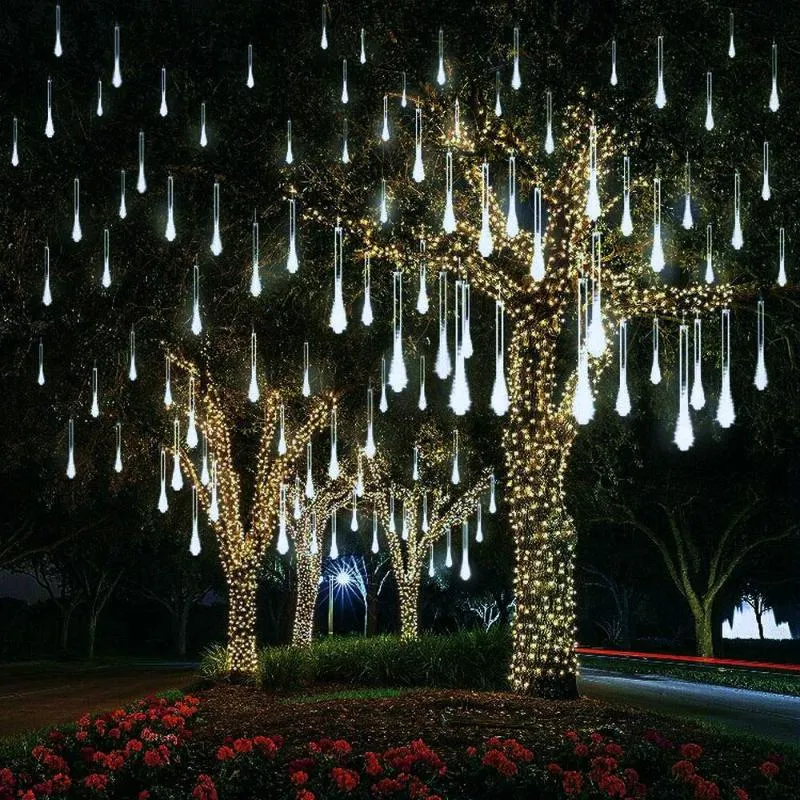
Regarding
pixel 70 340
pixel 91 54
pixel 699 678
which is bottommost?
pixel 699 678

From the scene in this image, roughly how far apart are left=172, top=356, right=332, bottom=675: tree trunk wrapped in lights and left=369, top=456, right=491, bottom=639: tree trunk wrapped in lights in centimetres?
816

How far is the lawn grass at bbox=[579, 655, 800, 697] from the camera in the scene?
76.5 ft

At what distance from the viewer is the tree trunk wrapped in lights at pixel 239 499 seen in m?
21.2

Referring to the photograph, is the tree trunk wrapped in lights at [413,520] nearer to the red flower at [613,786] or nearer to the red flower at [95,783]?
the red flower at [95,783]

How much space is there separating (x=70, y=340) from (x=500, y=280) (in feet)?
22.8

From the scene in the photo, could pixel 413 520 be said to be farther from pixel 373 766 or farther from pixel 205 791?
pixel 205 791

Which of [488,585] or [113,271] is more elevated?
[113,271]

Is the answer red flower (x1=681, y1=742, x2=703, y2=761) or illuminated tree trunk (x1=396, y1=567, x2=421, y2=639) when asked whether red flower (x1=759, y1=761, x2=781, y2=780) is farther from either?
illuminated tree trunk (x1=396, y1=567, x2=421, y2=639)

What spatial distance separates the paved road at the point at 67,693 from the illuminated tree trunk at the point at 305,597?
11.3ft

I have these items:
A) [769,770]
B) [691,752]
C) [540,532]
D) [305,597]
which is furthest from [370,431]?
[305,597]

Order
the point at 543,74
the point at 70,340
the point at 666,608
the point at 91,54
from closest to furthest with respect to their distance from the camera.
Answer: the point at 543,74 < the point at 91,54 < the point at 70,340 < the point at 666,608

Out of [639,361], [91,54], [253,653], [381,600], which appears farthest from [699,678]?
[381,600]

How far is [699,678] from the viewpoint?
25938mm

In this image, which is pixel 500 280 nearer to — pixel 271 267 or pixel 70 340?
pixel 271 267
